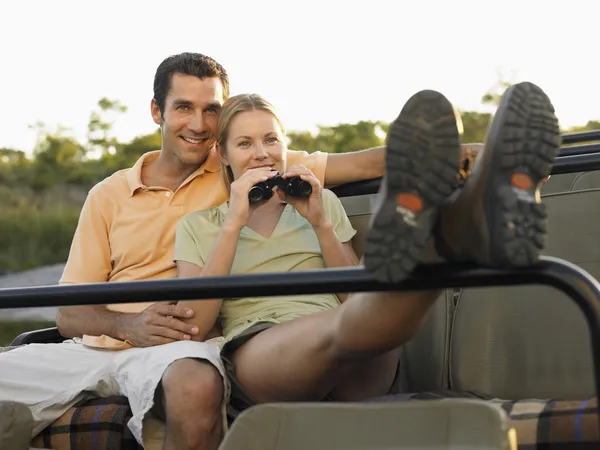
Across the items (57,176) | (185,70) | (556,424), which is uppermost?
(185,70)

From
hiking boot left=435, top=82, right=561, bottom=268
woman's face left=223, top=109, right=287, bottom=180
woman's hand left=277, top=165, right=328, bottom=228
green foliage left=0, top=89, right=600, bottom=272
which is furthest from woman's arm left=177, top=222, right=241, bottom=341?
green foliage left=0, top=89, right=600, bottom=272

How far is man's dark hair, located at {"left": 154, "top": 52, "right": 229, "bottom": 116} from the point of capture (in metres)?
2.88

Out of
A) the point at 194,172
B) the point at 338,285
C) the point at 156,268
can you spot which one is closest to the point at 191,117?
the point at 194,172

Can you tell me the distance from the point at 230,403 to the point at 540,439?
62 cm

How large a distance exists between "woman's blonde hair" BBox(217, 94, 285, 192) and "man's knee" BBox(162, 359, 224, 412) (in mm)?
690

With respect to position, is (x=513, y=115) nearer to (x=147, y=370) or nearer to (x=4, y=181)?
(x=147, y=370)

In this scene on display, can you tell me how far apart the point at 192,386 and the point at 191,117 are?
0.93 meters

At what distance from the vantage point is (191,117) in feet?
9.22

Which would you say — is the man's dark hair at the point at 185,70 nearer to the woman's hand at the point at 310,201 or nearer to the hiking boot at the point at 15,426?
the woman's hand at the point at 310,201

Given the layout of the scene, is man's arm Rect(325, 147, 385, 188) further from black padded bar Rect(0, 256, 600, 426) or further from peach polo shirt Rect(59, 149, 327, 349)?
black padded bar Rect(0, 256, 600, 426)

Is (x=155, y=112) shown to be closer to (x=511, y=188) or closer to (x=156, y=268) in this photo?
(x=156, y=268)

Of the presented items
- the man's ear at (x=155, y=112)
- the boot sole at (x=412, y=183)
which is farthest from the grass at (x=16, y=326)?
the boot sole at (x=412, y=183)

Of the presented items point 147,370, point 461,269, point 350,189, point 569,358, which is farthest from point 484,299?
point 461,269

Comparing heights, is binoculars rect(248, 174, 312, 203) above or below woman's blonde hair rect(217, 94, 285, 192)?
below
